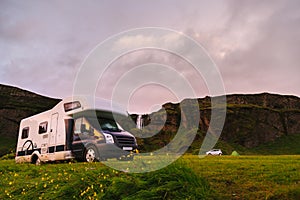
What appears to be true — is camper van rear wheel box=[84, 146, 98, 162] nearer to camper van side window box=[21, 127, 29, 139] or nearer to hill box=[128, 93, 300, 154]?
camper van side window box=[21, 127, 29, 139]

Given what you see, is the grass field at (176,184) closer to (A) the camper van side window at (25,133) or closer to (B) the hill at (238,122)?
(A) the camper van side window at (25,133)

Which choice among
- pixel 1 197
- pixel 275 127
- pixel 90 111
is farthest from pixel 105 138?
pixel 275 127

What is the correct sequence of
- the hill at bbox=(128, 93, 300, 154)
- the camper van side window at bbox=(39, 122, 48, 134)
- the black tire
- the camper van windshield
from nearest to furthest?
1. the black tire
2. the camper van windshield
3. the camper van side window at bbox=(39, 122, 48, 134)
4. the hill at bbox=(128, 93, 300, 154)

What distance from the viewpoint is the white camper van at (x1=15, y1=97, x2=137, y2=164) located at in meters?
15.0

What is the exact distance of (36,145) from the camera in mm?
18609

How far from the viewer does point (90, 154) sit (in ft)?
49.9

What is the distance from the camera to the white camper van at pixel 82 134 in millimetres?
14984

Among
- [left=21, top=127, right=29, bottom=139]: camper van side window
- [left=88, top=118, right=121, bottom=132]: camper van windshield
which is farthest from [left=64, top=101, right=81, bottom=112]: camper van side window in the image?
[left=21, top=127, right=29, bottom=139]: camper van side window

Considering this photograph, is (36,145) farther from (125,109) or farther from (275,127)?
(275,127)

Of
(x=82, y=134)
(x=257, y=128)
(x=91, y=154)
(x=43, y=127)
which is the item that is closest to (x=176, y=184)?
(x=91, y=154)

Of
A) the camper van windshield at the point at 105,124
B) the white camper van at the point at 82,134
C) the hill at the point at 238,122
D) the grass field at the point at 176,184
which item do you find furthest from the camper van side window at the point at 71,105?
the hill at the point at 238,122

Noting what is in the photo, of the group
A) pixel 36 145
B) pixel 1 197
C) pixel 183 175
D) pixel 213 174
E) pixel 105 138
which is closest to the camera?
pixel 183 175

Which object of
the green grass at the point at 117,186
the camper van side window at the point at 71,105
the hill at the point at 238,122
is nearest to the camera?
the green grass at the point at 117,186

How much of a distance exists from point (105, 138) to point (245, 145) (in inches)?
3880
